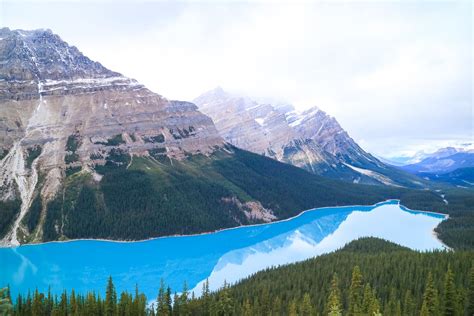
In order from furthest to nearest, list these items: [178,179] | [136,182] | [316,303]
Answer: [178,179], [136,182], [316,303]

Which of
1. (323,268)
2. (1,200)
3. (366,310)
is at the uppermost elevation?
(1,200)

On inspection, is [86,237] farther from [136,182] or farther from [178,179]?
[178,179]

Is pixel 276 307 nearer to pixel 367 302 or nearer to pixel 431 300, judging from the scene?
pixel 367 302

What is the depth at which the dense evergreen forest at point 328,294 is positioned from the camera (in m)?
58.5

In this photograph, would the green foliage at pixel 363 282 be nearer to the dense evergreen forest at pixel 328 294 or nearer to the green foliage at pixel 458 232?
the dense evergreen forest at pixel 328 294

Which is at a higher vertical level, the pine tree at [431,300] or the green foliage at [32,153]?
the green foliage at [32,153]

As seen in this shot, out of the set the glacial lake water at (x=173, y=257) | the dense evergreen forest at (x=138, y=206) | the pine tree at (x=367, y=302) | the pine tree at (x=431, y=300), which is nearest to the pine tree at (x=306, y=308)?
the pine tree at (x=367, y=302)

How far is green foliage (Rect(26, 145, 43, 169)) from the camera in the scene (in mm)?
171788

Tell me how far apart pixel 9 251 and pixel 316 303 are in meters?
95.5

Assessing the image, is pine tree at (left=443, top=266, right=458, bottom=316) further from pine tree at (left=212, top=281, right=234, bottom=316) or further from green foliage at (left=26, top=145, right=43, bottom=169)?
green foliage at (left=26, top=145, right=43, bottom=169)

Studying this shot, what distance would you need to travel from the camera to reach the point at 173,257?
410 ft

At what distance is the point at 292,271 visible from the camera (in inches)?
3314

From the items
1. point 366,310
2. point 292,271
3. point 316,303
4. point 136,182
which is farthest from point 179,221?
point 366,310

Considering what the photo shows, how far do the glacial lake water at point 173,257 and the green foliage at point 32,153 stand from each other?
5340cm
